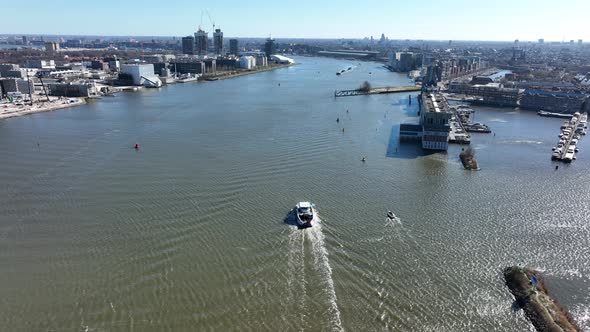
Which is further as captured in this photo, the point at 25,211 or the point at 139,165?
the point at 139,165

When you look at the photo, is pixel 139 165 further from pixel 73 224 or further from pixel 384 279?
pixel 384 279

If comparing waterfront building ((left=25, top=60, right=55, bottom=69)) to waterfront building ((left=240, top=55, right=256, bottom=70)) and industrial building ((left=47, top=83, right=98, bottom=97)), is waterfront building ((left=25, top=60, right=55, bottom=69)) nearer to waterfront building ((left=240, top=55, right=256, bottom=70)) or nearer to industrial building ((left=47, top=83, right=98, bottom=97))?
industrial building ((left=47, top=83, right=98, bottom=97))

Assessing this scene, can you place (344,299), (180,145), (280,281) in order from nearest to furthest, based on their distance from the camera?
(344,299) < (280,281) < (180,145)

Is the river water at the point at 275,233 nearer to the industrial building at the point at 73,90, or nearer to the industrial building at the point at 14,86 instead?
the industrial building at the point at 14,86

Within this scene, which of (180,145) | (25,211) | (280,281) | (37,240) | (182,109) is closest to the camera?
(280,281)

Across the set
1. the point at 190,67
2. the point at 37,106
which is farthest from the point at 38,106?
the point at 190,67

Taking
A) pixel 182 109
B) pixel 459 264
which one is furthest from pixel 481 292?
pixel 182 109

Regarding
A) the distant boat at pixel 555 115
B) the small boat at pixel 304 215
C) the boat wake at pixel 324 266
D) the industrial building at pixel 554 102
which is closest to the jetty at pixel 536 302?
the boat wake at pixel 324 266
